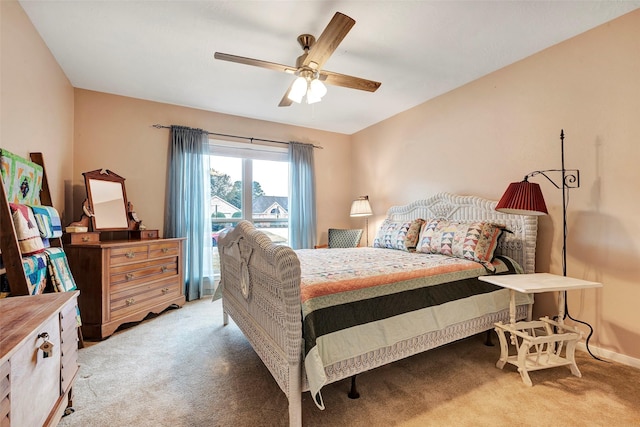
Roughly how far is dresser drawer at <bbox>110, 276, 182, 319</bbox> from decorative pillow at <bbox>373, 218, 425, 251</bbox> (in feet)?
8.25

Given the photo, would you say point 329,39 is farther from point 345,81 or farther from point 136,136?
point 136,136

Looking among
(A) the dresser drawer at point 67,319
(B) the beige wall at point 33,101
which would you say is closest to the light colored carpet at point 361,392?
(A) the dresser drawer at point 67,319

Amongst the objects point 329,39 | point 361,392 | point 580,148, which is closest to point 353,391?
point 361,392

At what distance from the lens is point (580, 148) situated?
7.54 feet

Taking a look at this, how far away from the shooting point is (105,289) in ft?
8.28

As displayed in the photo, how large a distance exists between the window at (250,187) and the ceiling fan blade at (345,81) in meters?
2.17

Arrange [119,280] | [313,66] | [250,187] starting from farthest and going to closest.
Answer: [250,187]
[119,280]
[313,66]

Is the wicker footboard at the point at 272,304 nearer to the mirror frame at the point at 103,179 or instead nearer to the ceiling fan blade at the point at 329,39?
the ceiling fan blade at the point at 329,39

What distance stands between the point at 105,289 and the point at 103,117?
6.82 ft

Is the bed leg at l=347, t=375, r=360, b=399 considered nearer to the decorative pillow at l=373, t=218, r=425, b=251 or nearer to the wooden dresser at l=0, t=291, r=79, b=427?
the wooden dresser at l=0, t=291, r=79, b=427

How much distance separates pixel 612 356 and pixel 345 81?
9.84 feet

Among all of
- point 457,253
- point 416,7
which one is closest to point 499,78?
point 416,7

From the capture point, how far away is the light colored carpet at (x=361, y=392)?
60.1 inches

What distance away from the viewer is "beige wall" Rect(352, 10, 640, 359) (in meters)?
2.06
